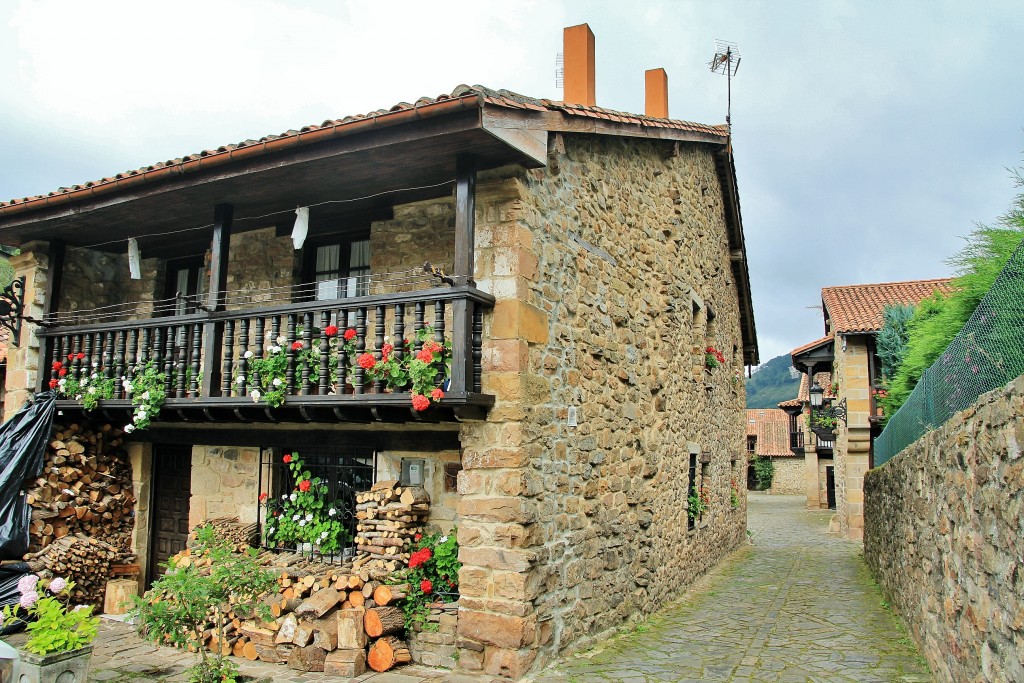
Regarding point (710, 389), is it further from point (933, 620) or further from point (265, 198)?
point (265, 198)

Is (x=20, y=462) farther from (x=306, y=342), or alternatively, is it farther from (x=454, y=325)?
(x=454, y=325)

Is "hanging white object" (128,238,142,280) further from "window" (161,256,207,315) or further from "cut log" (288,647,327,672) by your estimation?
"cut log" (288,647,327,672)

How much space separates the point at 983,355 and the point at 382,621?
4816mm

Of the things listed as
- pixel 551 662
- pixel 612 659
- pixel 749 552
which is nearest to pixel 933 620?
pixel 612 659

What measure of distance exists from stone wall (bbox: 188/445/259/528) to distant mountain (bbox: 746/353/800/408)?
11147 centimetres

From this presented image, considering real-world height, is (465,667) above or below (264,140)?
below

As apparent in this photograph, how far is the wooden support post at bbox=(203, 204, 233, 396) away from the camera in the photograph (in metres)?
6.91

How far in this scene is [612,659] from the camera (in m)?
6.49

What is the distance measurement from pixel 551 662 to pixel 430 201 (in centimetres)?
444

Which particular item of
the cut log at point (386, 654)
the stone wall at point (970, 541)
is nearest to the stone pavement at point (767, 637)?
the stone wall at point (970, 541)

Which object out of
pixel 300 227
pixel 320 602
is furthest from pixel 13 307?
pixel 320 602

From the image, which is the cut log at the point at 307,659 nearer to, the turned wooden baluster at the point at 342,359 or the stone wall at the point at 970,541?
the turned wooden baluster at the point at 342,359

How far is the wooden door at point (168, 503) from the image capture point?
8.84 metres

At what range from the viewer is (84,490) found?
325 inches
